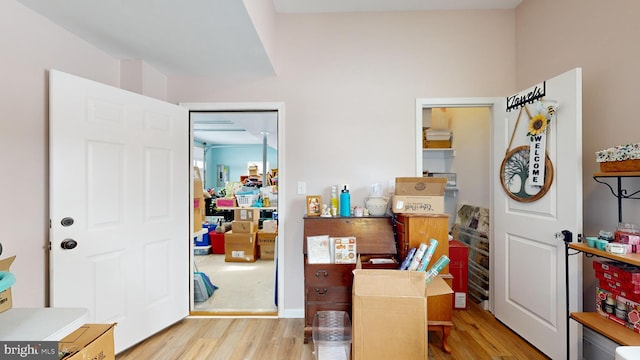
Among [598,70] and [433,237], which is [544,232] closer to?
[433,237]

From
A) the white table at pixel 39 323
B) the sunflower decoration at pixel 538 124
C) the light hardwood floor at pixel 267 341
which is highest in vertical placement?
the sunflower decoration at pixel 538 124

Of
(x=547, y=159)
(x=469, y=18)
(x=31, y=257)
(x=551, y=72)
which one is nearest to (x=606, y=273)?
(x=547, y=159)

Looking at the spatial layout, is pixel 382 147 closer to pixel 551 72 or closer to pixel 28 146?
pixel 551 72

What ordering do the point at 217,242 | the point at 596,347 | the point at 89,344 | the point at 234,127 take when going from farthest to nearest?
the point at 234,127, the point at 217,242, the point at 596,347, the point at 89,344

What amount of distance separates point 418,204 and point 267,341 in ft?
5.34

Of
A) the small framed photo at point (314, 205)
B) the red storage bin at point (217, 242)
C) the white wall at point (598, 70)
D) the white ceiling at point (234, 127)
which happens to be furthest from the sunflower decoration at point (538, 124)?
the red storage bin at point (217, 242)

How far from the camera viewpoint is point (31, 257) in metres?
1.64

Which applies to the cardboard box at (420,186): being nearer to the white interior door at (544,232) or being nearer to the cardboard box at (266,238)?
the white interior door at (544,232)

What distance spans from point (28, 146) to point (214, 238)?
329cm

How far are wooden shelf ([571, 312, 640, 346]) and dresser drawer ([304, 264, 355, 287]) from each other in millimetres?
1354

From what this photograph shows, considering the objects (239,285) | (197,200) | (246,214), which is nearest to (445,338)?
(239,285)

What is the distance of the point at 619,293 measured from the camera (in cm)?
148

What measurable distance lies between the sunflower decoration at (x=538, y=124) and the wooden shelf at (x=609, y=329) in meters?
1.18

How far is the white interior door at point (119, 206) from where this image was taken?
5.64 ft
